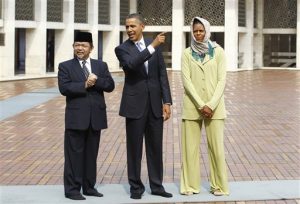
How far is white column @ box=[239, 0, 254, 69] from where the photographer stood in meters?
34.4

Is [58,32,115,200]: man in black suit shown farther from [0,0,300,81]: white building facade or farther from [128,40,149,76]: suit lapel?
[0,0,300,81]: white building facade

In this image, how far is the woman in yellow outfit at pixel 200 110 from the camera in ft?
22.5

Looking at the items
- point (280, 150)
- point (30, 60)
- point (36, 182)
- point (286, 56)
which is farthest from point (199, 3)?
point (36, 182)

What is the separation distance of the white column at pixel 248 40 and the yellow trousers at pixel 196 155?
2809 cm

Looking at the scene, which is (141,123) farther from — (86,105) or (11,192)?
(11,192)

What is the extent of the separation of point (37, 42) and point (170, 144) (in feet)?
55.5

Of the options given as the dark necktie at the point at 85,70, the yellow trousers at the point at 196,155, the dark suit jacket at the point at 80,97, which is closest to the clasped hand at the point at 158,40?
the dark suit jacket at the point at 80,97

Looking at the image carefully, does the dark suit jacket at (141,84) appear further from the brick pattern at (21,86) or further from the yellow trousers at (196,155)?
the brick pattern at (21,86)

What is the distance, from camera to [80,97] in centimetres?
671

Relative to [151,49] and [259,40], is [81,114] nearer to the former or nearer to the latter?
[151,49]

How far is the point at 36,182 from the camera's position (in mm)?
7633

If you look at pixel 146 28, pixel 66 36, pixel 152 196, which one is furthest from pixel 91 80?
pixel 146 28

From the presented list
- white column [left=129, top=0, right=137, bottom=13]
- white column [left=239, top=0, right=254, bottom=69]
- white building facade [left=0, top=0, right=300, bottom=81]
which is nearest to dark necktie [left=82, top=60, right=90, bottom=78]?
white building facade [left=0, top=0, right=300, bottom=81]

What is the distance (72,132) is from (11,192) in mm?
1041
